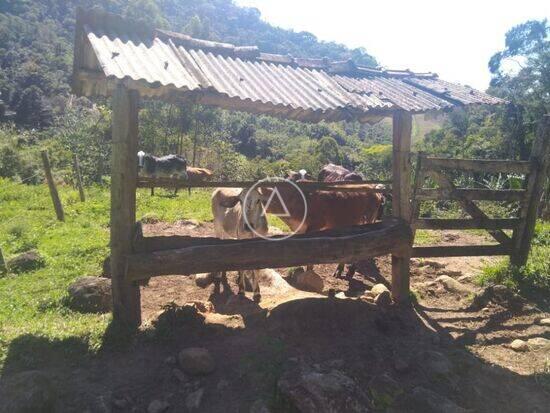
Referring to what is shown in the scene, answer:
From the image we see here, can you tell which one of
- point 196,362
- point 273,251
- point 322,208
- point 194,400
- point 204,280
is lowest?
point 204,280

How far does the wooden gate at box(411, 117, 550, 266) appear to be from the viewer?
18.0 feet

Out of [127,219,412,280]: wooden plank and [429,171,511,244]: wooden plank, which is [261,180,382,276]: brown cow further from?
[127,219,412,280]: wooden plank

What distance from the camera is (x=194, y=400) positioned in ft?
10.6

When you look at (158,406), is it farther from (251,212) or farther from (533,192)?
(533,192)

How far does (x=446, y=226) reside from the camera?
561cm

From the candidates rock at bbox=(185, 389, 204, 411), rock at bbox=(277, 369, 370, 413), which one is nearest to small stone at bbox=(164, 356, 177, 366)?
rock at bbox=(185, 389, 204, 411)

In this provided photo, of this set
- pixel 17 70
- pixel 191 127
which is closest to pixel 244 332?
pixel 191 127

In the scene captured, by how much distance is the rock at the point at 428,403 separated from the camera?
3.15 meters

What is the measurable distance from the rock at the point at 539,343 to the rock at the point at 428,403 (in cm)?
169

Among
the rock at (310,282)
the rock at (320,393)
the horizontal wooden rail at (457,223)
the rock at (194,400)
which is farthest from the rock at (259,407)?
the horizontal wooden rail at (457,223)

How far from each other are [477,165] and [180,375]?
15.0 feet

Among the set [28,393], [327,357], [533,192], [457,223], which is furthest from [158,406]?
[533,192]

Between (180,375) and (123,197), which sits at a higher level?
(123,197)

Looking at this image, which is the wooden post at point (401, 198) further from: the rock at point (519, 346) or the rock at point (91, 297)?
the rock at point (91, 297)
